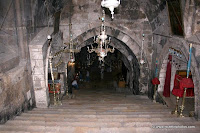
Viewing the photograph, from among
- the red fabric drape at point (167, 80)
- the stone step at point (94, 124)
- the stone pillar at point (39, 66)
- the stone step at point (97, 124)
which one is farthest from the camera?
the red fabric drape at point (167, 80)

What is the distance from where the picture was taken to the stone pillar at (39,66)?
715 centimetres

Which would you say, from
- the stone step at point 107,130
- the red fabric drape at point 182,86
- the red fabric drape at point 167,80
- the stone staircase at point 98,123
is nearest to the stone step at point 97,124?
the stone staircase at point 98,123

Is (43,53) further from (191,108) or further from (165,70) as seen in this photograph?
(191,108)

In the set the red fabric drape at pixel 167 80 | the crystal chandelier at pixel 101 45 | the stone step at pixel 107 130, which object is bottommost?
the stone step at pixel 107 130

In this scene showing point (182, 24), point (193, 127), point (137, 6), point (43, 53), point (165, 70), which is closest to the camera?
point (193, 127)

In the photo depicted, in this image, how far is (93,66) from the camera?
2241 cm

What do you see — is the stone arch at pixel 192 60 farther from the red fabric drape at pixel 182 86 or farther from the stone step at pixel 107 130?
the stone step at pixel 107 130

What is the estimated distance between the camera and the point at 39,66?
735 cm

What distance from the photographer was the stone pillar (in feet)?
23.5

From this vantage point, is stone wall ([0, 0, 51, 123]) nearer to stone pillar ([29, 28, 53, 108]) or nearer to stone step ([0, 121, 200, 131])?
stone pillar ([29, 28, 53, 108])

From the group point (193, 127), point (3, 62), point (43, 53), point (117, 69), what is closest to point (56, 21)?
point (43, 53)

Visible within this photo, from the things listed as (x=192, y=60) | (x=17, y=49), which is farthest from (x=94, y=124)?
(x=17, y=49)

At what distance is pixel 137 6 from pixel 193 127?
23.2ft

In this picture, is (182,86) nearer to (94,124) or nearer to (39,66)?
(94,124)
